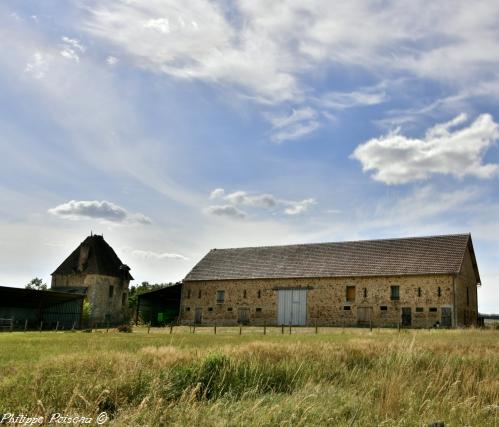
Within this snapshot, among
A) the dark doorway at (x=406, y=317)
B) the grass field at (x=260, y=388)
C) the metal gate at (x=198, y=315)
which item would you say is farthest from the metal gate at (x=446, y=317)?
the grass field at (x=260, y=388)

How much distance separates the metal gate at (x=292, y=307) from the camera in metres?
45.8

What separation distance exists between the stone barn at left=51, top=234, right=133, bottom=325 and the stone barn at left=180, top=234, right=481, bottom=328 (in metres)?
7.17

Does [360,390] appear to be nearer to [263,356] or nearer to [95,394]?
[263,356]

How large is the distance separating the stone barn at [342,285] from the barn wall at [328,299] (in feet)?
0.24

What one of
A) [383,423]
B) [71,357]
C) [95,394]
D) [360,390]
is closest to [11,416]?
[95,394]

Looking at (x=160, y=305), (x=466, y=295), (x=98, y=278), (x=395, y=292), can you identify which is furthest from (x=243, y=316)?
(x=466, y=295)

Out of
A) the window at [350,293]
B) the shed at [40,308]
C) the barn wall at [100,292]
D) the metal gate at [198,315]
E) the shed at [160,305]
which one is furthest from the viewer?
the shed at [160,305]

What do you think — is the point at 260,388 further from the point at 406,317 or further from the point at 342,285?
the point at 342,285

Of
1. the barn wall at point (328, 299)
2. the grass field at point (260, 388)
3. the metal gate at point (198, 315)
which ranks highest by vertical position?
the barn wall at point (328, 299)

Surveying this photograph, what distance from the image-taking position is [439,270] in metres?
41.2

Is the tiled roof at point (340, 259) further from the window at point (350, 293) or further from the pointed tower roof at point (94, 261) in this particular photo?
the pointed tower roof at point (94, 261)

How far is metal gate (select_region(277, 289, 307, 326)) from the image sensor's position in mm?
45844

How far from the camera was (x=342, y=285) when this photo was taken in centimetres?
4497

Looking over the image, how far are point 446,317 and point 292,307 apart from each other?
12.6 metres
